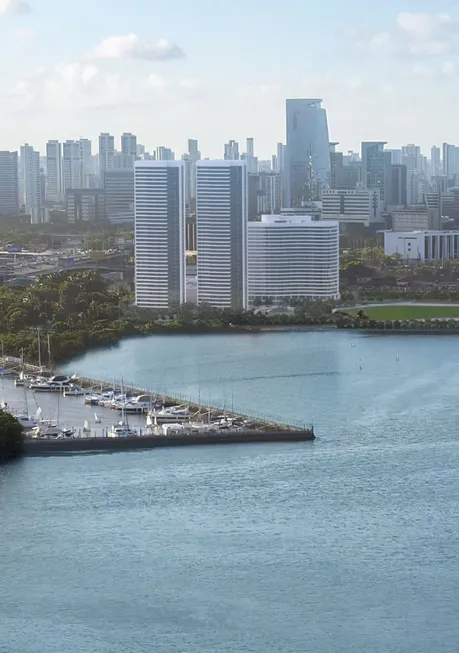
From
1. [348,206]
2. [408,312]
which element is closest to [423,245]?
[348,206]

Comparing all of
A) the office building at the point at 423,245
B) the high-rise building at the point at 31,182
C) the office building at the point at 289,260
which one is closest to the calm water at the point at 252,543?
the office building at the point at 289,260

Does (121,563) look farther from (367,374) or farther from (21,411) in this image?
(367,374)

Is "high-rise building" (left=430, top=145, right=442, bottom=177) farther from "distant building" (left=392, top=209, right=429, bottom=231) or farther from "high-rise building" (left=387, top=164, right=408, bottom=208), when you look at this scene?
"distant building" (left=392, top=209, right=429, bottom=231)

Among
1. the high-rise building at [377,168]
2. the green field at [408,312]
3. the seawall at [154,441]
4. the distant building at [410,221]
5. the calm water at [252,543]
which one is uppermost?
the high-rise building at [377,168]

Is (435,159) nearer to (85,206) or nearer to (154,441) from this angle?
(85,206)

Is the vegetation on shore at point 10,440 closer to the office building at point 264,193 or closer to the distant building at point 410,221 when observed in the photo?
the distant building at point 410,221

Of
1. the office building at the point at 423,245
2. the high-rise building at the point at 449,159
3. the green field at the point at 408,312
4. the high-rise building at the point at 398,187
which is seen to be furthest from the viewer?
the high-rise building at the point at 449,159

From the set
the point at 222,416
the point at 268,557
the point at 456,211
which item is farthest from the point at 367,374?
the point at 456,211
